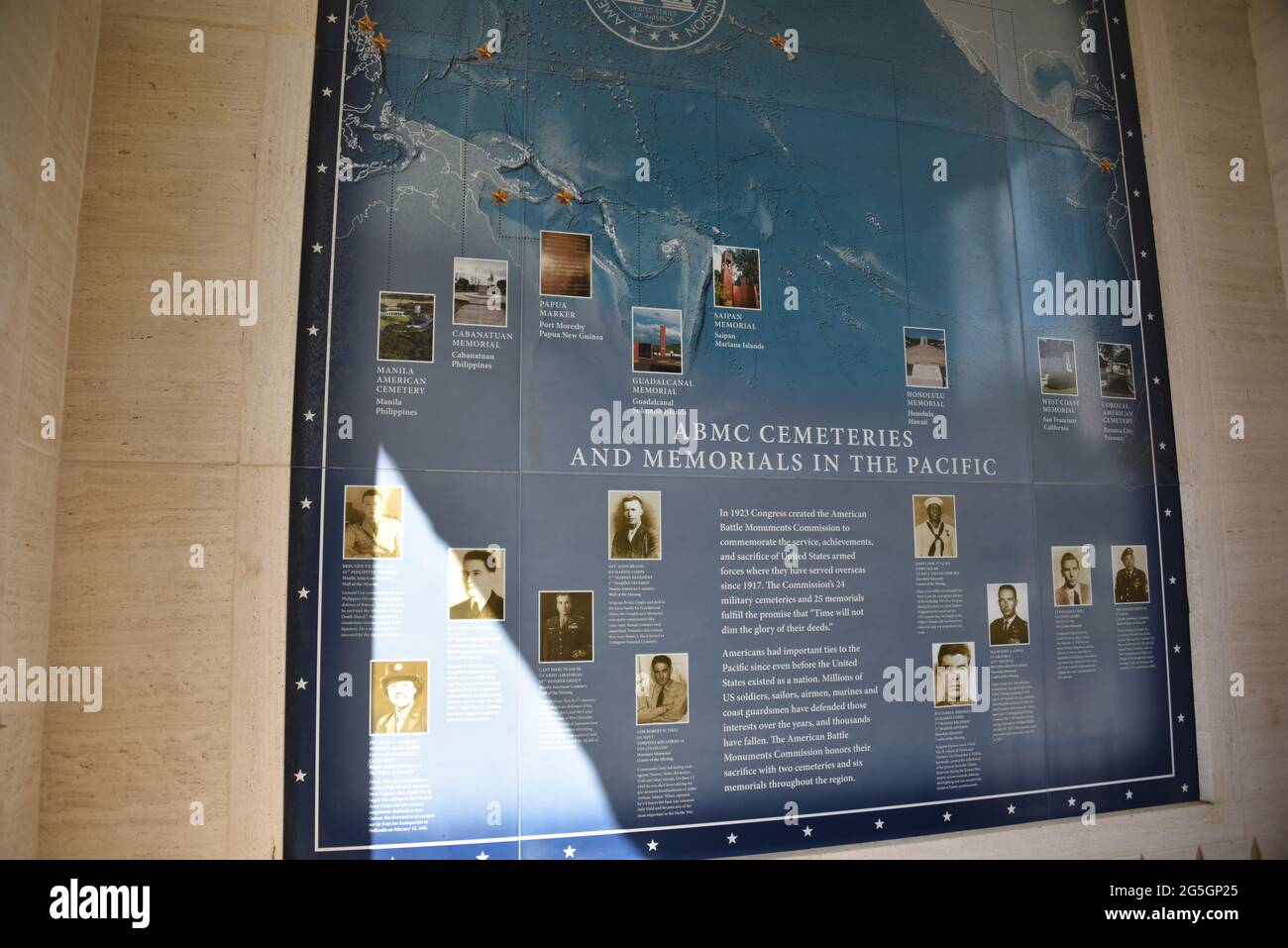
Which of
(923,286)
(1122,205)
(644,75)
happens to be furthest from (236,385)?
(1122,205)

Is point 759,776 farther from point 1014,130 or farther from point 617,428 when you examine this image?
point 1014,130

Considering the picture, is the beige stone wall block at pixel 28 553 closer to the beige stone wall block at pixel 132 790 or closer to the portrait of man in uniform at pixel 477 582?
the beige stone wall block at pixel 132 790

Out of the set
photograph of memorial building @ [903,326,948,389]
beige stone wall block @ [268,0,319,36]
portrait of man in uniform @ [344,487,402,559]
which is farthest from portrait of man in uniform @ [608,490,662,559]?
beige stone wall block @ [268,0,319,36]

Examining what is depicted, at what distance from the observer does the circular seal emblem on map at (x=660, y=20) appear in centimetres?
297

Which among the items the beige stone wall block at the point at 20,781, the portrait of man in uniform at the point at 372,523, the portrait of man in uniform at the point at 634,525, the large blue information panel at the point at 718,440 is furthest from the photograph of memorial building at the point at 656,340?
the beige stone wall block at the point at 20,781

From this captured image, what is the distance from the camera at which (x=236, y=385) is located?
8.32ft

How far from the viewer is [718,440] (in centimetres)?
289

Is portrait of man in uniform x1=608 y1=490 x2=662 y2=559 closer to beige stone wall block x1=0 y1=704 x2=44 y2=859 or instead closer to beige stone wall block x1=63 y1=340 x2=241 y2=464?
beige stone wall block x1=63 y1=340 x2=241 y2=464

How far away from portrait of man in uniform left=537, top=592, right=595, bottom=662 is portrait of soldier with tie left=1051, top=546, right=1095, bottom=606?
2.00 m

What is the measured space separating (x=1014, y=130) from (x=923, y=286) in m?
0.92

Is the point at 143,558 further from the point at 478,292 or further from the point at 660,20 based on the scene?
the point at 660,20

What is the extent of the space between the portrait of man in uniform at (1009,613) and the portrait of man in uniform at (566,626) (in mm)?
1675

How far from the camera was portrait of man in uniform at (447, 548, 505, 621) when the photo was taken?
8.52 feet

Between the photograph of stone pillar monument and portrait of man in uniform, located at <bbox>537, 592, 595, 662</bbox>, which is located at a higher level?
the photograph of stone pillar monument
